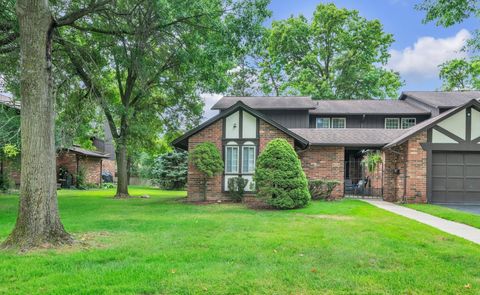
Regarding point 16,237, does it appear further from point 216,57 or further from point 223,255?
point 216,57

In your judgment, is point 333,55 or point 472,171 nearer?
point 472,171

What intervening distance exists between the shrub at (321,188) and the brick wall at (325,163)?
2.78 ft

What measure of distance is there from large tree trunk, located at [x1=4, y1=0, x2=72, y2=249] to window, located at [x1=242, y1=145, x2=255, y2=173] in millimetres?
9330

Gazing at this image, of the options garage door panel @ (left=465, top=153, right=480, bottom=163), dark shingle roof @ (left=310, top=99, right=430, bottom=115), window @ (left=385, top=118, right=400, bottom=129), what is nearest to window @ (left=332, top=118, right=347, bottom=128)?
dark shingle roof @ (left=310, top=99, right=430, bottom=115)

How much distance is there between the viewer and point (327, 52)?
34312mm

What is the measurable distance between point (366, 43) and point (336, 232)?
29.1m

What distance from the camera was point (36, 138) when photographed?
632 centimetres

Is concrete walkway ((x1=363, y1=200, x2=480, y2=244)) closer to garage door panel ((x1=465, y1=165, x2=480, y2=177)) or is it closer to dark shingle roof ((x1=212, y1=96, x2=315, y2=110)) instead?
garage door panel ((x1=465, y1=165, x2=480, y2=177))

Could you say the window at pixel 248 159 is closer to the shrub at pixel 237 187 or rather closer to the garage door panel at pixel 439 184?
the shrub at pixel 237 187

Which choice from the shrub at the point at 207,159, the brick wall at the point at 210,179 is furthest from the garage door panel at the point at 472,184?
the shrub at the point at 207,159

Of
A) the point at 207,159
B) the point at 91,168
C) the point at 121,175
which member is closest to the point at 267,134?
the point at 207,159

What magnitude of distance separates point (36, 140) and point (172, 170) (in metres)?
23.0

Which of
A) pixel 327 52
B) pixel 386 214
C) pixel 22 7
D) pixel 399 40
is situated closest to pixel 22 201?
pixel 22 7

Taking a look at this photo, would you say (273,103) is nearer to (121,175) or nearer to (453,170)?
(121,175)
